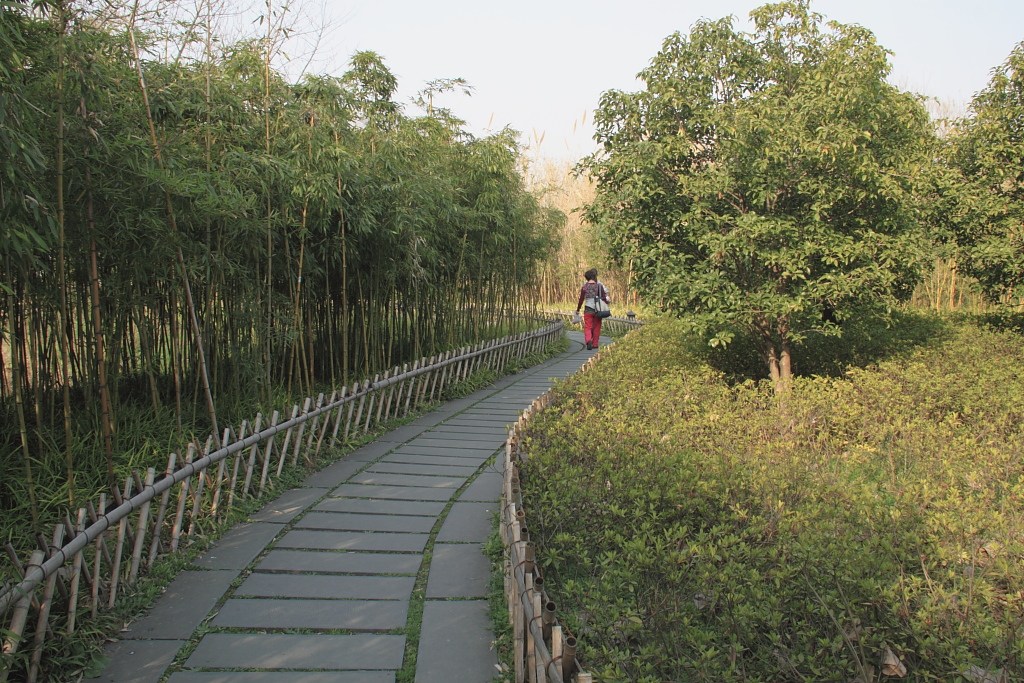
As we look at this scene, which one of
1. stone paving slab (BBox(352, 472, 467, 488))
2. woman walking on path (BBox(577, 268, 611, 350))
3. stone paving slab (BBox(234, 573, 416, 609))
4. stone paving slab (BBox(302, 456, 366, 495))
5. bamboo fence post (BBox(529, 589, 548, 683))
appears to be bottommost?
stone paving slab (BBox(234, 573, 416, 609))

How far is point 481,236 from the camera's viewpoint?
9.75 metres

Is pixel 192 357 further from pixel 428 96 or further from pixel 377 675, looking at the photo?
pixel 428 96

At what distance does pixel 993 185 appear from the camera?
27.9 feet

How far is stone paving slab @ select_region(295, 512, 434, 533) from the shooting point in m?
4.11

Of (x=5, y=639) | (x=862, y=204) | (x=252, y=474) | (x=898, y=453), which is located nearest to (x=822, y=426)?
Answer: (x=898, y=453)

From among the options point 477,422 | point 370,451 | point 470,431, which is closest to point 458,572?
point 370,451

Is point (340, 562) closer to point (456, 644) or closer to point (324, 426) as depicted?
point (456, 644)

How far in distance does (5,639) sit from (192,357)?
124 inches

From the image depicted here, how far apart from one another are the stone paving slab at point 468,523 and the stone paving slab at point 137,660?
1.40 meters

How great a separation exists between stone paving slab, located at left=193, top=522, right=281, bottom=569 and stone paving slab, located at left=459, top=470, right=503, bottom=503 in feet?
3.66

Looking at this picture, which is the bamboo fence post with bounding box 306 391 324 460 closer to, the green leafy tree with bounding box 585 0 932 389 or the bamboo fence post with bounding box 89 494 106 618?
the bamboo fence post with bounding box 89 494 106 618

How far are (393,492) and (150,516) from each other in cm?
142

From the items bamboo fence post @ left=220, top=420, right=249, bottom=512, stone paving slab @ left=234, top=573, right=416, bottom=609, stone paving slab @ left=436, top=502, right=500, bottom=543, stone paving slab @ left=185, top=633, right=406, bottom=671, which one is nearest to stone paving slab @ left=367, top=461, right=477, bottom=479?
stone paving slab @ left=436, top=502, right=500, bottom=543

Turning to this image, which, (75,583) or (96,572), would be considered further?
(96,572)
